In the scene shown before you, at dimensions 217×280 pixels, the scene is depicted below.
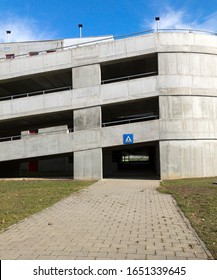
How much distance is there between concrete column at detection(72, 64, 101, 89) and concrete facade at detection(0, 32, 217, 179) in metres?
0.07

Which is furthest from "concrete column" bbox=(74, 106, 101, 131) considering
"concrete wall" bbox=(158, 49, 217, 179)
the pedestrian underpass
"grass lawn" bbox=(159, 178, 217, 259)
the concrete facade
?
"grass lawn" bbox=(159, 178, 217, 259)

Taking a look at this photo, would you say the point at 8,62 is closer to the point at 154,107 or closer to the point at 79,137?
the point at 79,137

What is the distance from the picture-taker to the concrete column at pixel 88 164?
22.2 meters

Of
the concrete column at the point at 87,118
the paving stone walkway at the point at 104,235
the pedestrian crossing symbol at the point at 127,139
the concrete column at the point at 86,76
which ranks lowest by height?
the paving stone walkway at the point at 104,235

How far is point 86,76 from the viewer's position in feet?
74.3

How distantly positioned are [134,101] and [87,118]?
3.66m

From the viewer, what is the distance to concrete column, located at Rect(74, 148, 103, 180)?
873 inches

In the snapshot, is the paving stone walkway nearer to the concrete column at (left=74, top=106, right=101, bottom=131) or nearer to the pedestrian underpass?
the concrete column at (left=74, top=106, right=101, bottom=131)

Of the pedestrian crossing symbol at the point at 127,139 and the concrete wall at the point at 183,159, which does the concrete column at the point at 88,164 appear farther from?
the concrete wall at the point at 183,159

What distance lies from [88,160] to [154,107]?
25.6 feet

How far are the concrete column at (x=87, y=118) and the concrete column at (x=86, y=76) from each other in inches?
73.8

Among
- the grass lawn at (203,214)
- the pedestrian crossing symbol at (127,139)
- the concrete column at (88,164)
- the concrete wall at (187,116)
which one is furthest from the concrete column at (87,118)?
the grass lawn at (203,214)

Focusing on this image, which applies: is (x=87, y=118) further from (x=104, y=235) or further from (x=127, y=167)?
(x=127, y=167)
